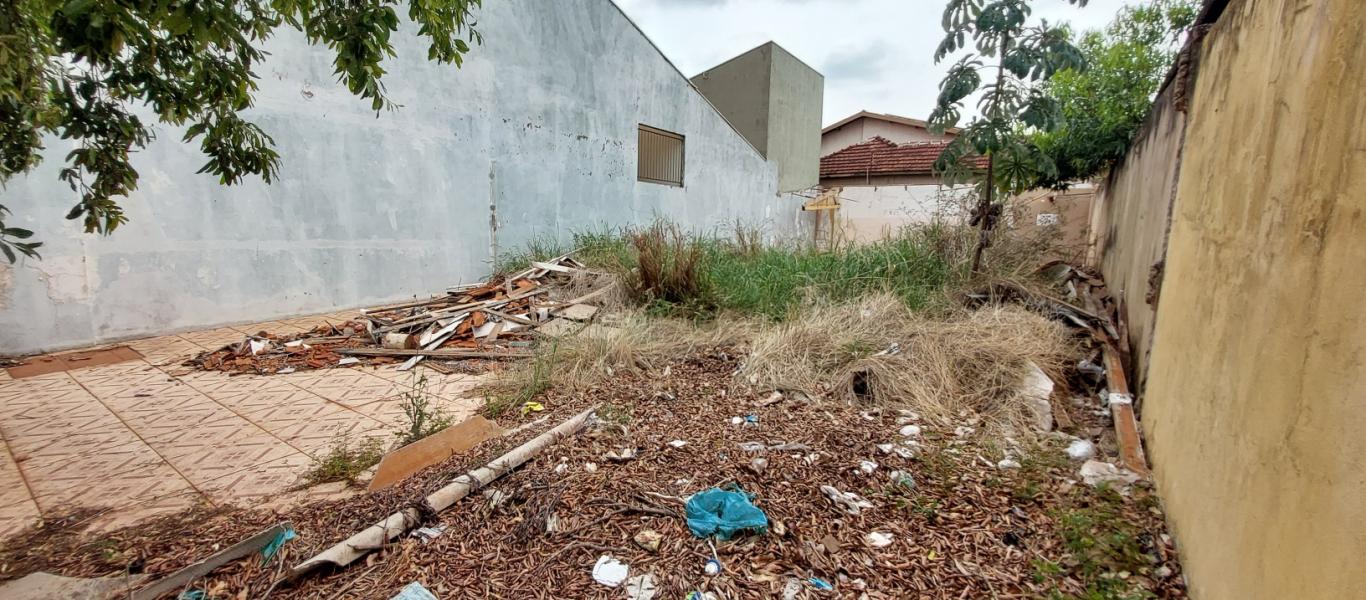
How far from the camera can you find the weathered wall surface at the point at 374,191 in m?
4.85

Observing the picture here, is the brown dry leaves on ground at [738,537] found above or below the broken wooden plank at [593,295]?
below

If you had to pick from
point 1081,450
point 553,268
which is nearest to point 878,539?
point 1081,450

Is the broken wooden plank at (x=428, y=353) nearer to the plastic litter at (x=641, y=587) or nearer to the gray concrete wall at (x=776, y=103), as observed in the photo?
the plastic litter at (x=641, y=587)

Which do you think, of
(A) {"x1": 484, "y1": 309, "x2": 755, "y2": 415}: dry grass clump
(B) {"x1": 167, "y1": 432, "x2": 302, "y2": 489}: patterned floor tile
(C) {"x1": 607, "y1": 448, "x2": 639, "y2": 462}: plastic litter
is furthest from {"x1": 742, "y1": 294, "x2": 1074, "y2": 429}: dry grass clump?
(B) {"x1": 167, "y1": 432, "x2": 302, "y2": 489}: patterned floor tile

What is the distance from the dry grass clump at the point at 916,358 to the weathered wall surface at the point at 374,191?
5.08m

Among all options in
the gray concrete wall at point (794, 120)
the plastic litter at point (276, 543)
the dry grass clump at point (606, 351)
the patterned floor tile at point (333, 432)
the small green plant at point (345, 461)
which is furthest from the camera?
the gray concrete wall at point (794, 120)

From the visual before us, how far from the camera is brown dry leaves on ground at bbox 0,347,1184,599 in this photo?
5.47ft

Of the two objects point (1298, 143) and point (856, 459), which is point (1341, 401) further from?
point (856, 459)

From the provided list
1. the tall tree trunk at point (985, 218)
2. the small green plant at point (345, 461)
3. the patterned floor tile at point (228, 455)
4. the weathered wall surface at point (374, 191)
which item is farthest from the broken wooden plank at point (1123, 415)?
the weathered wall surface at point (374, 191)

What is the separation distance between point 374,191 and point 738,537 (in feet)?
21.3

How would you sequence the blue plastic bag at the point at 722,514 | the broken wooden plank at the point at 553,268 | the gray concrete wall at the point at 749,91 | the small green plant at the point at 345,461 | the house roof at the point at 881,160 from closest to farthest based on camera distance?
the blue plastic bag at the point at 722,514, the small green plant at the point at 345,461, the broken wooden plank at the point at 553,268, the gray concrete wall at the point at 749,91, the house roof at the point at 881,160

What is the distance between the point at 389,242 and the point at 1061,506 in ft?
23.5

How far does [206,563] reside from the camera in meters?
1.69

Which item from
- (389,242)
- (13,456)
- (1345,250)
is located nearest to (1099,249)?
(1345,250)
